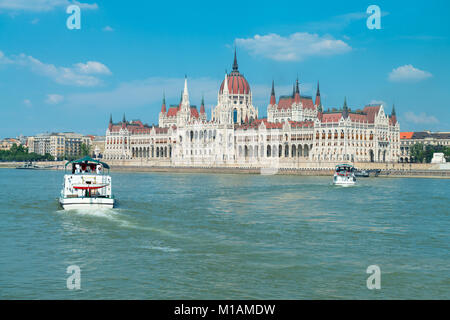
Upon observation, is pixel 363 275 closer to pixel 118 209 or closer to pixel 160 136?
pixel 118 209

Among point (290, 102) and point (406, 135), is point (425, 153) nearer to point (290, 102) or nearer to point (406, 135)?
point (290, 102)

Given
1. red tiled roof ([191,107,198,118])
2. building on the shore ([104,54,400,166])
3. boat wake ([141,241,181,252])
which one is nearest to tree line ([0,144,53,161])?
building on the shore ([104,54,400,166])

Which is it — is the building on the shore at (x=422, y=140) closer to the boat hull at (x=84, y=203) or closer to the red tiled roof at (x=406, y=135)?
the red tiled roof at (x=406, y=135)

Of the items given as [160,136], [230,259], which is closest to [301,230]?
[230,259]

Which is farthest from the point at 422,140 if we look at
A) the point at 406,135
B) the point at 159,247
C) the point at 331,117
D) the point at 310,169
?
the point at 159,247

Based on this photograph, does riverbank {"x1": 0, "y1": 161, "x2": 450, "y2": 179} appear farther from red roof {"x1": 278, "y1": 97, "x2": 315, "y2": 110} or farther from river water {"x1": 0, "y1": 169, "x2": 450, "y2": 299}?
river water {"x1": 0, "y1": 169, "x2": 450, "y2": 299}

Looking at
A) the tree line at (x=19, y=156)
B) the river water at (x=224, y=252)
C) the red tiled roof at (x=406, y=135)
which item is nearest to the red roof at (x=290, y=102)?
the red tiled roof at (x=406, y=135)
